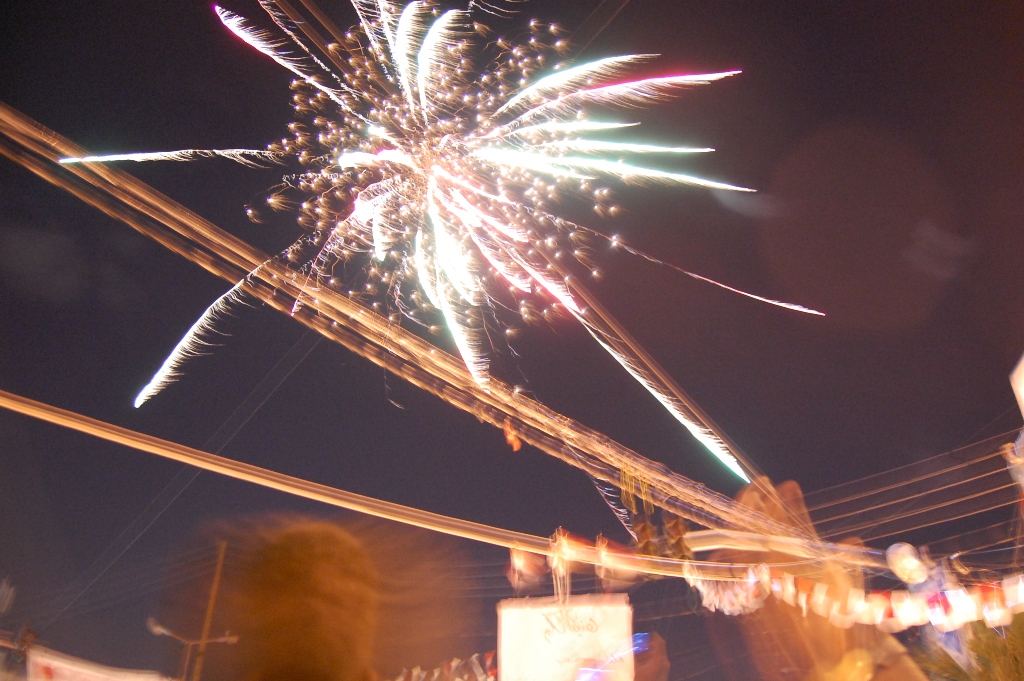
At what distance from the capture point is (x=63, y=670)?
10.7 feet

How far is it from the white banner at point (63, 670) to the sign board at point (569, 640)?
79.6 inches

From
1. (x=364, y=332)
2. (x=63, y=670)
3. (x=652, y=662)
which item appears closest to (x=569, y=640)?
(x=652, y=662)

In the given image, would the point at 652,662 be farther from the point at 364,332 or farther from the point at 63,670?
the point at 63,670

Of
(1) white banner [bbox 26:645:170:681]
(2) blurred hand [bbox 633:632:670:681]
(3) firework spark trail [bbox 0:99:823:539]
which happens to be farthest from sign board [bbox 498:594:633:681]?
(3) firework spark trail [bbox 0:99:823:539]

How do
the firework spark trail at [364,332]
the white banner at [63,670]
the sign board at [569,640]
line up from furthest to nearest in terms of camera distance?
the firework spark trail at [364,332]
the sign board at [569,640]
the white banner at [63,670]

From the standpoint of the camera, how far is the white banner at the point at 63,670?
3.22 metres

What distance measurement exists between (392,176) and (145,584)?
4.37m

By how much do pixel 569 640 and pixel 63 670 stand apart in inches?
99.9

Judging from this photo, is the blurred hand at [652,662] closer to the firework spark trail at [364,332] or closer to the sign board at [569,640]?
the sign board at [569,640]

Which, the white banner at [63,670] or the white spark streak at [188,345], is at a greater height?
the white spark streak at [188,345]

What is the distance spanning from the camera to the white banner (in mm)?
3219

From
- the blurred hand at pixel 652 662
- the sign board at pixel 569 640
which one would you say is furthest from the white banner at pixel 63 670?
the blurred hand at pixel 652 662

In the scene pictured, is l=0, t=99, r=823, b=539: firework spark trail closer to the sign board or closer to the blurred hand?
the blurred hand

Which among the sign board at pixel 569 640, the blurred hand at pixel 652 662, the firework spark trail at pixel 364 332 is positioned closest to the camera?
the sign board at pixel 569 640
